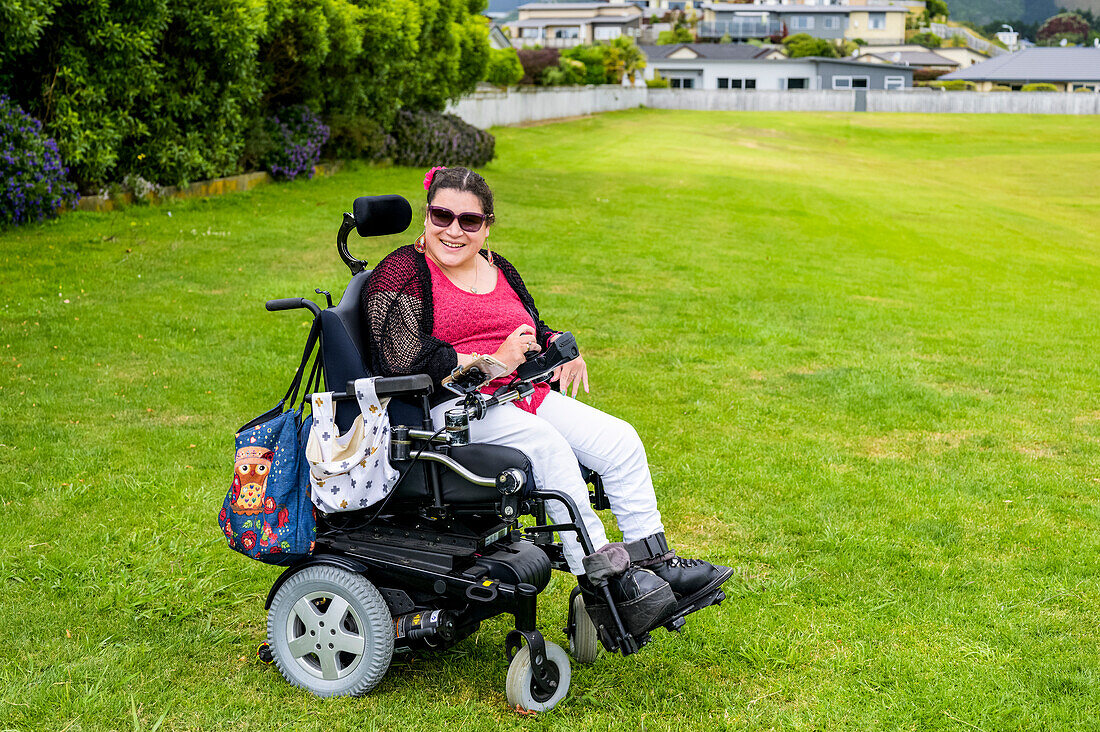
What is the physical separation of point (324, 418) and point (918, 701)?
2.29 meters

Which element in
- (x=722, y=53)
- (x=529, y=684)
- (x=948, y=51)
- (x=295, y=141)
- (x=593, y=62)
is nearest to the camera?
(x=529, y=684)

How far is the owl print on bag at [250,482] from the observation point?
12.6 ft

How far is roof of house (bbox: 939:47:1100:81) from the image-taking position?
88.9 m

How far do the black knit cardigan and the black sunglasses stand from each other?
0.16 metres

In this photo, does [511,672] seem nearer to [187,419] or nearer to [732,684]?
[732,684]

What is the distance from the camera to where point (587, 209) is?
1964cm

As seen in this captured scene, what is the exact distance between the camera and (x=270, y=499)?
384 centimetres

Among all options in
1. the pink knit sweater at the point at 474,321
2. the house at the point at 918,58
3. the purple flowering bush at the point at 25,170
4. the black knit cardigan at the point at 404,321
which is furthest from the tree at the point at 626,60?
the black knit cardigan at the point at 404,321

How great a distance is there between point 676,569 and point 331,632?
122 cm

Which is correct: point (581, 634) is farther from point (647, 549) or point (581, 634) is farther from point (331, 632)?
point (331, 632)

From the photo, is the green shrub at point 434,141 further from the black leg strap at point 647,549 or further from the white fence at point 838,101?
the white fence at point 838,101

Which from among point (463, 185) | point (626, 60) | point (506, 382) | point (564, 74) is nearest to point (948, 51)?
point (626, 60)

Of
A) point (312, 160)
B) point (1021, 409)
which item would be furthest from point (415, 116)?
point (1021, 409)

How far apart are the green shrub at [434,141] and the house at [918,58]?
Answer: 285 feet
